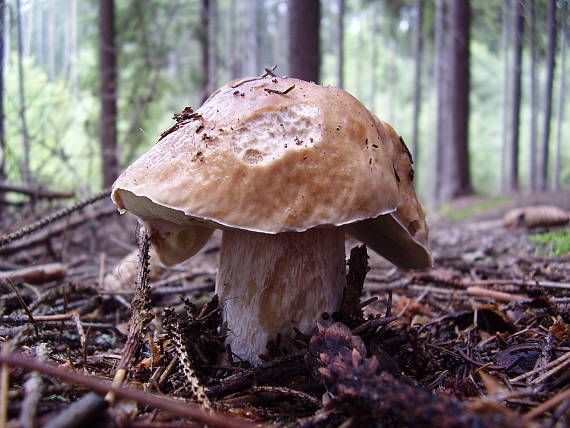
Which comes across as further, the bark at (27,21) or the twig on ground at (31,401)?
the bark at (27,21)

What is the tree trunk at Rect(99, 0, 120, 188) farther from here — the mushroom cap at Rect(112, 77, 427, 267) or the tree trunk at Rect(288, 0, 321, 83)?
the mushroom cap at Rect(112, 77, 427, 267)

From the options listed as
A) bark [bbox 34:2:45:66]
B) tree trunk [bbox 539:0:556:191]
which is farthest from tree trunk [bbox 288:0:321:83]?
bark [bbox 34:2:45:66]

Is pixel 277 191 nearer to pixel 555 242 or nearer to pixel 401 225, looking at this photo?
pixel 401 225

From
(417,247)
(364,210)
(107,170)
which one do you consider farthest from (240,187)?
(107,170)

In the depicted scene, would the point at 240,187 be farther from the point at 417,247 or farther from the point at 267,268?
the point at 417,247

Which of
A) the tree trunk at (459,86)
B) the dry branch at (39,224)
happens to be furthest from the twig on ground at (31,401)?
the tree trunk at (459,86)

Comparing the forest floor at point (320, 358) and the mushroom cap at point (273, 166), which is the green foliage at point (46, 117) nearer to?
the forest floor at point (320, 358)

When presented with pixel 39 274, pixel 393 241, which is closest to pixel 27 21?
pixel 39 274
